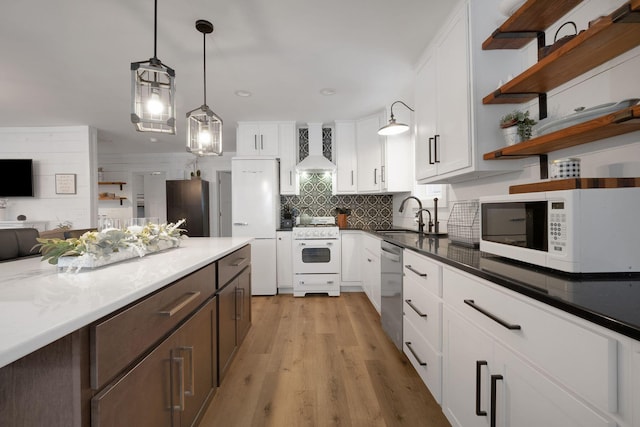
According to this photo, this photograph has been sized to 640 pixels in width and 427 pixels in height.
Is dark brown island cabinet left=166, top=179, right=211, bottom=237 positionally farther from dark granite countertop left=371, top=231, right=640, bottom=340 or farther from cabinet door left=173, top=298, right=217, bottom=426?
dark granite countertop left=371, top=231, right=640, bottom=340

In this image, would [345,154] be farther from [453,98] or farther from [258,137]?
[453,98]

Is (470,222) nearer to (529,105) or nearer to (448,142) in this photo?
(448,142)

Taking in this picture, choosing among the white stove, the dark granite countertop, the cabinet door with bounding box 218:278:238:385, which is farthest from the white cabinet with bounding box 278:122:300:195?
the dark granite countertop

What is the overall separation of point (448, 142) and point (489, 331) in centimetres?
131

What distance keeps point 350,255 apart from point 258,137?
2171 millimetres

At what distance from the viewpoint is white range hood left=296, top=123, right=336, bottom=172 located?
3895 mm

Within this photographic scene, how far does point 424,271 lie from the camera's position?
165 cm

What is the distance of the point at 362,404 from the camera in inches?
64.2

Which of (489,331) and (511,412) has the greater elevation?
(489,331)

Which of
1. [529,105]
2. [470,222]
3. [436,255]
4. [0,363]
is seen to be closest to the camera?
[0,363]

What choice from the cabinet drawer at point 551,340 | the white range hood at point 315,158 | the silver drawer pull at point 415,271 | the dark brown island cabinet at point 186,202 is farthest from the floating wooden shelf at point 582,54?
the dark brown island cabinet at point 186,202

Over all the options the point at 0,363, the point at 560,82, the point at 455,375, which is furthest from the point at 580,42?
the point at 0,363

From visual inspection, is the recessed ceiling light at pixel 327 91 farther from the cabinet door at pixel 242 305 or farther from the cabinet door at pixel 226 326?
the cabinet door at pixel 226 326

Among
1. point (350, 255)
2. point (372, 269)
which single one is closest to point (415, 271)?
point (372, 269)
